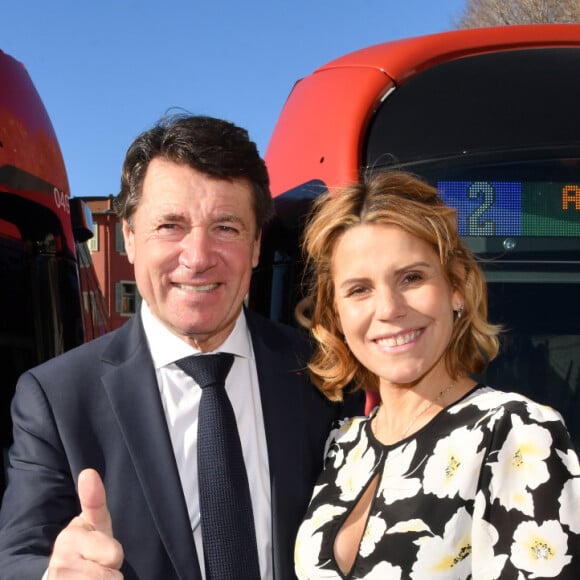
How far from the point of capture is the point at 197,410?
2242mm

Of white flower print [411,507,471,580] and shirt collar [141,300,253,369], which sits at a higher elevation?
shirt collar [141,300,253,369]

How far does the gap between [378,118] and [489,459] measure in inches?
62.5

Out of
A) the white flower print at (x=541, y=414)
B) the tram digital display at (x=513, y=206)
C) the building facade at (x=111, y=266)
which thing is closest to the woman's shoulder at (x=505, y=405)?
the white flower print at (x=541, y=414)

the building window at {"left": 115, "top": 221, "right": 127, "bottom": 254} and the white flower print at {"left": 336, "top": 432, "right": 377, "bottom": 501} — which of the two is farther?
the building window at {"left": 115, "top": 221, "right": 127, "bottom": 254}

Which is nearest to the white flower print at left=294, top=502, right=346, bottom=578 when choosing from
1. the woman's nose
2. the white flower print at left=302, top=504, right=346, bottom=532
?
the white flower print at left=302, top=504, right=346, bottom=532

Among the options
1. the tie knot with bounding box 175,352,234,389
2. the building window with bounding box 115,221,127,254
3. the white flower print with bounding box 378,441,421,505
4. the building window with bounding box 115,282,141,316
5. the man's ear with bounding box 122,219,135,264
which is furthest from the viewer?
the building window with bounding box 115,282,141,316

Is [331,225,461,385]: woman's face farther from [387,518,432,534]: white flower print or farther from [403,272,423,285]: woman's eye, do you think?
[387,518,432,534]: white flower print

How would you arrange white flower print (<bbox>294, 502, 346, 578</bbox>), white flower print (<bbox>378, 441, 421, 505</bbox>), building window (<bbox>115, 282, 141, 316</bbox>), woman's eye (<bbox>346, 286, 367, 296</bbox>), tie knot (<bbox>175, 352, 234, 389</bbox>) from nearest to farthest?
white flower print (<bbox>378, 441, 421, 505</bbox>) → white flower print (<bbox>294, 502, 346, 578</bbox>) → woman's eye (<bbox>346, 286, 367, 296</bbox>) → tie knot (<bbox>175, 352, 234, 389</bbox>) → building window (<bbox>115, 282, 141, 316</bbox>)

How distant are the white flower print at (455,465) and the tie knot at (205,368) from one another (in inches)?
25.6

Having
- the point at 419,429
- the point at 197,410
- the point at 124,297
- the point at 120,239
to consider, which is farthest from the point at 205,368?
the point at 124,297

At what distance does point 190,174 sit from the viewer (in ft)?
7.68

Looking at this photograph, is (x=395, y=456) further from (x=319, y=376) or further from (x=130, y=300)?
(x=130, y=300)

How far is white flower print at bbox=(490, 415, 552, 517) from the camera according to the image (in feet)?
5.58

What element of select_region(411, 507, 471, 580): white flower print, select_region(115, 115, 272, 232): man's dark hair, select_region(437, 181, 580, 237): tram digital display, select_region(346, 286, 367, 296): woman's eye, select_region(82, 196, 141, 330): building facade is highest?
select_region(82, 196, 141, 330): building facade
